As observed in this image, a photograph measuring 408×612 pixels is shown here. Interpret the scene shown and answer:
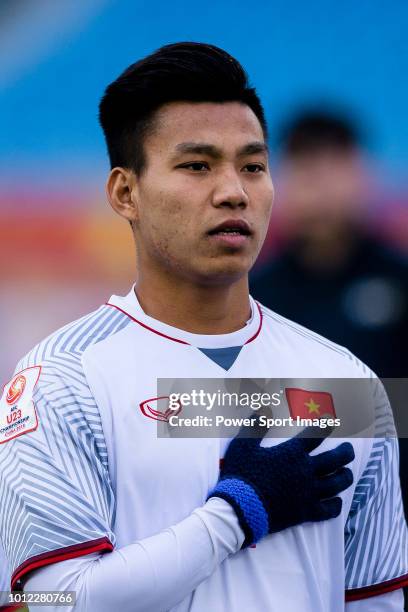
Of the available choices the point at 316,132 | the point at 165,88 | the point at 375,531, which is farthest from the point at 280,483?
the point at 316,132

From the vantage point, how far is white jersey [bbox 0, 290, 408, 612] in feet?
5.99

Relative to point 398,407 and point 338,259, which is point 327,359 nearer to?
point 398,407

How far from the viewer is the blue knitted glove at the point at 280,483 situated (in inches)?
73.7

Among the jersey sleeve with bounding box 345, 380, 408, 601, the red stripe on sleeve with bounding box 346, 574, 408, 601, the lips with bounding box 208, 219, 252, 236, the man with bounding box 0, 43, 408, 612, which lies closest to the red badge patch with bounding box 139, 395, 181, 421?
the man with bounding box 0, 43, 408, 612

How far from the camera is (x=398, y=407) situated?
286cm

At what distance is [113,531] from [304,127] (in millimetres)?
2089

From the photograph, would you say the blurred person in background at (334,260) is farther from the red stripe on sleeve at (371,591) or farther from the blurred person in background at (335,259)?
the red stripe on sleeve at (371,591)

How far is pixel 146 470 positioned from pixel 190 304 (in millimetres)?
422

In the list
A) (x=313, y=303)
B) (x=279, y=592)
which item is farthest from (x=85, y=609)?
(x=313, y=303)

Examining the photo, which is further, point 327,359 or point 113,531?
point 327,359

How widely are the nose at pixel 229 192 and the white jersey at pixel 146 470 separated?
0.33 m

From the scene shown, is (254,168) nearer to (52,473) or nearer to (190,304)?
(190,304)

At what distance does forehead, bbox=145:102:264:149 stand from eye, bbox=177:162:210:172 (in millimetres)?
49

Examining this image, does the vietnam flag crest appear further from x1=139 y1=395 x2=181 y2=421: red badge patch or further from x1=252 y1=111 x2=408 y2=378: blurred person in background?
x1=252 y1=111 x2=408 y2=378: blurred person in background
